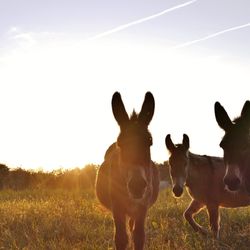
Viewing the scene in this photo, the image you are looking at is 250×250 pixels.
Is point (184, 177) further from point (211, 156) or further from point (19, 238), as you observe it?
point (19, 238)

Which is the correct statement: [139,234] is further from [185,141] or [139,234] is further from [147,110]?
[185,141]

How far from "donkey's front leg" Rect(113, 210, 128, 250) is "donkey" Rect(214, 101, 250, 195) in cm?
172

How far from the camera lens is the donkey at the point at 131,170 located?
19.6ft

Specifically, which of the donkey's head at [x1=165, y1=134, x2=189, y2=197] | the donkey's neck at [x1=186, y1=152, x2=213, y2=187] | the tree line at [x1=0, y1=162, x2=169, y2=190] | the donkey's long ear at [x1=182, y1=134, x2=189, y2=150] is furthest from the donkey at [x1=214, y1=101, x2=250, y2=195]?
the tree line at [x1=0, y1=162, x2=169, y2=190]

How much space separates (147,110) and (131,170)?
3.37ft

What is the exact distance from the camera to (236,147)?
7.84m

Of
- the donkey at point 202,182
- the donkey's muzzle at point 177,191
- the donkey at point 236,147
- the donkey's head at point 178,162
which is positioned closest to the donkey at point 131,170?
the donkey at point 236,147

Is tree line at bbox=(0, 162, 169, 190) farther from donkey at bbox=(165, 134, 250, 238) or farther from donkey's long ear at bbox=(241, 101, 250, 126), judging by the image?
donkey's long ear at bbox=(241, 101, 250, 126)

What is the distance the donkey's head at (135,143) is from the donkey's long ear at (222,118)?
7.04 feet

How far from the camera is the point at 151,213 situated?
13.0m

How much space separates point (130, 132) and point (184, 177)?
440 centimetres

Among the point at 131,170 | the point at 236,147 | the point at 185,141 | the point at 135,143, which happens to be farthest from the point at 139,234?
the point at 185,141

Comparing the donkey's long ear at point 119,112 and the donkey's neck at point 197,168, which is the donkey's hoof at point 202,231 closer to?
the donkey's neck at point 197,168

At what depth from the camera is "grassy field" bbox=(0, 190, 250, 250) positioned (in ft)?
29.8
